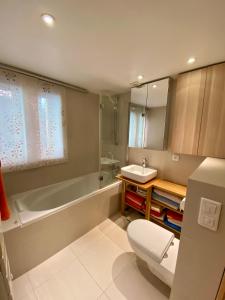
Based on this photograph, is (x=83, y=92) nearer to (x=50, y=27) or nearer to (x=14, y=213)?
(x=50, y=27)

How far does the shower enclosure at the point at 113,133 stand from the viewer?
259 centimetres

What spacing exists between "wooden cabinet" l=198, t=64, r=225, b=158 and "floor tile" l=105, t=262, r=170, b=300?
1.48 m

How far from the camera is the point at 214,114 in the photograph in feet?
4.88

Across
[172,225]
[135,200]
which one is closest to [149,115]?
[135,200]

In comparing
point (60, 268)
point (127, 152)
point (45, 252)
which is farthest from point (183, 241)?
point (127, 152)

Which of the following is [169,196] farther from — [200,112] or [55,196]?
[55,196]

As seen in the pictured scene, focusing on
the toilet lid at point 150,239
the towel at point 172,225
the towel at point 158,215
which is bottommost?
the towel at point 172,225

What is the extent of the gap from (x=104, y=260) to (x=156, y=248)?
2.35 ft

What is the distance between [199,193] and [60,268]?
1.65 m

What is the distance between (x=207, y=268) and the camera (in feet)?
2.55

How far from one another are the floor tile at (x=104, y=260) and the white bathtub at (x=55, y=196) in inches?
24.6

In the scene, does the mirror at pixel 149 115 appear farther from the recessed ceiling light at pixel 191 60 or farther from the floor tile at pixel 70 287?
the floor tile at pixel 70 287

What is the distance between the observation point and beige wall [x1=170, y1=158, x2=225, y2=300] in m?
0.72

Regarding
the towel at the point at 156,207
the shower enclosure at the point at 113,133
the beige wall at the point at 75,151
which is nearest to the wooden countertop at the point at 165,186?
the towel at the point at 156,207
